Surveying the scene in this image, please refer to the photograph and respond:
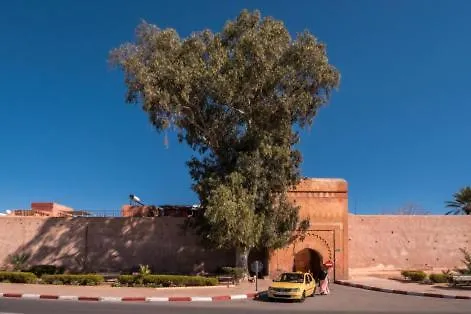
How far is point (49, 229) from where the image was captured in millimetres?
35344

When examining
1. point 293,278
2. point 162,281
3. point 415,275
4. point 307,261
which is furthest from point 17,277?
point 415,275

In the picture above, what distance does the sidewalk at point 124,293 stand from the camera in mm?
22328

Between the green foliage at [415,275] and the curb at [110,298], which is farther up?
the green foliage at [415,275]

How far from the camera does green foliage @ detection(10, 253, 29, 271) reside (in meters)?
34.0

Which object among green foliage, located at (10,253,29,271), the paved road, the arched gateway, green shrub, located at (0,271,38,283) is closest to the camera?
the paved road

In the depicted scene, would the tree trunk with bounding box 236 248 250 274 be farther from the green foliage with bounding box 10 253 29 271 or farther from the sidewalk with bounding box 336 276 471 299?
the green foliage with bounding box 10 253 29 271

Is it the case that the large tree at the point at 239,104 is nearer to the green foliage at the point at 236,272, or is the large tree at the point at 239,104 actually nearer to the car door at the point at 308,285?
the green foliage at the point at 236,272

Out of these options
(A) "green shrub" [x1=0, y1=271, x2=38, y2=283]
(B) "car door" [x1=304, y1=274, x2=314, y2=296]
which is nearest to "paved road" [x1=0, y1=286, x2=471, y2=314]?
(B) "car door" [x1=304, y1=274, x2=314, y2=296]

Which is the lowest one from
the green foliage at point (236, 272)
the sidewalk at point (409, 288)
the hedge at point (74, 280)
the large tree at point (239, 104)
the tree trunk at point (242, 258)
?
the sidewalk at point (409, 288)

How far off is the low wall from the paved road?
1200 cm

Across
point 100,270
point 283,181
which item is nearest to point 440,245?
point 283,181

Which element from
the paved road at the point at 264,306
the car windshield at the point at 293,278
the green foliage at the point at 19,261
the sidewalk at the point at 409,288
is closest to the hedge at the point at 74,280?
the green foliage at the point at 19,261

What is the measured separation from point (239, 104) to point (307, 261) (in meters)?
11.7

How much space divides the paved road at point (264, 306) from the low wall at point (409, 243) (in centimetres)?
1200
